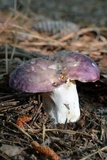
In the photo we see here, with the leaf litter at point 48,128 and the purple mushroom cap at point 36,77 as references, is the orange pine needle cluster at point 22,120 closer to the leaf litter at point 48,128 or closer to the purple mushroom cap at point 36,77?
the leaf litter at point 48,128

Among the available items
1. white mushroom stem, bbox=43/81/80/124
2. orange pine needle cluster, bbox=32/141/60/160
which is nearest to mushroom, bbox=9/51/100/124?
white mushroom stem, bbox=43/81/80/124

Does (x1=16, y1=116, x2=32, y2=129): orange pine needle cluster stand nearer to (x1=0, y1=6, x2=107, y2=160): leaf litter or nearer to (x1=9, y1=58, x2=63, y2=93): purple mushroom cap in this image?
(x1=0, y1=6, x2=107, y2=160): leaf litter

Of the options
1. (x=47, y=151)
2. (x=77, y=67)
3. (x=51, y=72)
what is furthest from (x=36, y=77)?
(x=47, y=151)

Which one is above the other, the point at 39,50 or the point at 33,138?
the point at 39,50

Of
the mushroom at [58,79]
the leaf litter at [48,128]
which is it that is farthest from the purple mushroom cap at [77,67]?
the leaf litter at [48,128]

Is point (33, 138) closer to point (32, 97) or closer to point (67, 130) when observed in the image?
point (67, 130)

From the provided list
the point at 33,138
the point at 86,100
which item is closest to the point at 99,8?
the point at 86,100

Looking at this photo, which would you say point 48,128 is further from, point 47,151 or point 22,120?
point 47,151
